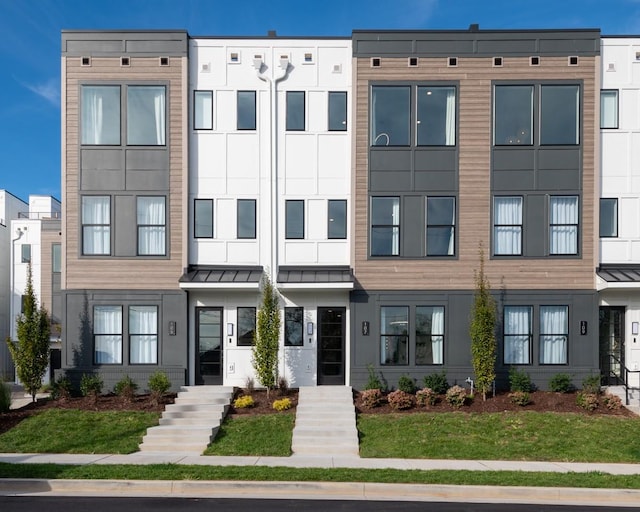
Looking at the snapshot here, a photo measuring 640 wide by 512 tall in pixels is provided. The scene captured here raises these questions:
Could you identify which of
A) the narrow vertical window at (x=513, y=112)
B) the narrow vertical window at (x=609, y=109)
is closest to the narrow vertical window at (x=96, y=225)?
the narrow vertical window at (x=513, y=112)

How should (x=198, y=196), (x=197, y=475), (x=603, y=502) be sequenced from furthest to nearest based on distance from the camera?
1. (x=198, y=196)
2. (x=197, y=475)
3. (x=603, y=502)

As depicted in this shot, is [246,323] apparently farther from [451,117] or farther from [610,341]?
[610,341]

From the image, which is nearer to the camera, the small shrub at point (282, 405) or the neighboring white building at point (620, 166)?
the small shrub at point (282, 405)

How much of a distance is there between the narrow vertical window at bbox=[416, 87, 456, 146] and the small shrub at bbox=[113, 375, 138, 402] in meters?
11.4

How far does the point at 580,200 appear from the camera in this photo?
15.1m

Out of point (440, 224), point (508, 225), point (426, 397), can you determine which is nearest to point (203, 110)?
point (440, 224)

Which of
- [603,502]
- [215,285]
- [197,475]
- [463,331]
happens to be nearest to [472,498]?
[603,502]

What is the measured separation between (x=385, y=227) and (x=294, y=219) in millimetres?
2874

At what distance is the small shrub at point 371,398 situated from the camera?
44.2 ft

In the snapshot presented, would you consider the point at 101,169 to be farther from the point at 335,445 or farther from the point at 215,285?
the point at 335,445

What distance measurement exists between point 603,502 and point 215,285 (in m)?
10.6

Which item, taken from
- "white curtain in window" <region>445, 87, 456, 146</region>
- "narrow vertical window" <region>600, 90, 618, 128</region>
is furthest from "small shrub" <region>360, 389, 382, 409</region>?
"narrow vertical window" <region>600, 90, 618, 128</region>

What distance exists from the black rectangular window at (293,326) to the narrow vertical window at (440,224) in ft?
14.8

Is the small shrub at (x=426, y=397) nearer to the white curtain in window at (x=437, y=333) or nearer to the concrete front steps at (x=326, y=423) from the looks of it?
the white curtain in window at (x=437, y=333)
